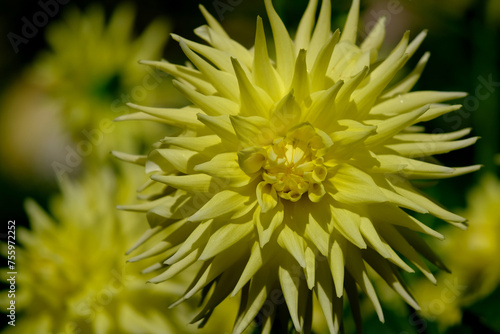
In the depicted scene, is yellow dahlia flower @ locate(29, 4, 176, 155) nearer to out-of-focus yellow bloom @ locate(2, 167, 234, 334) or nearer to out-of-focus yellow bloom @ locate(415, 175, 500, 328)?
out-of-focus yellow bloom @ locate(2, 167, 234, 334)

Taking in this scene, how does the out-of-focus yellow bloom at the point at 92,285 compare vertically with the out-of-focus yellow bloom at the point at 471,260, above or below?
above

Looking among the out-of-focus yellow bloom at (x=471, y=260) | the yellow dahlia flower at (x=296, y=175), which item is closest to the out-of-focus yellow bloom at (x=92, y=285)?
the yellow dahlia flower at (x=296, y=175)

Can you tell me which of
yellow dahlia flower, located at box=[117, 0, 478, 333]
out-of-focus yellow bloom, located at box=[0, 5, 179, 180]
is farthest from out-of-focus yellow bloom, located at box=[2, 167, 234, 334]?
yellow dahlia flower, located at box=[117, 0, 478, 333]

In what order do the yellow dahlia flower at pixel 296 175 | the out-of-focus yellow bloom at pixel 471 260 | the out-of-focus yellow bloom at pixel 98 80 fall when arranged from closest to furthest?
the yellow dahlia flower at pixel 296 175 < the out-of-focus yellow bloom at pixel 471 260 < the out-of-focus yellow bloom at pixel 98 80

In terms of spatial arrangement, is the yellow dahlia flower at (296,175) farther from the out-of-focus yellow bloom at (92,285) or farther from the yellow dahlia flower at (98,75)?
the yellow dahlia flower at (98,75)

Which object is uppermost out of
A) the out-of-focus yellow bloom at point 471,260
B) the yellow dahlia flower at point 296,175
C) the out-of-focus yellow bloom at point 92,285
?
the yellow dahlia flower at point 296,175

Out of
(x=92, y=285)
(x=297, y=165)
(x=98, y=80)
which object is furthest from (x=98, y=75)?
(x=297, y=165)
